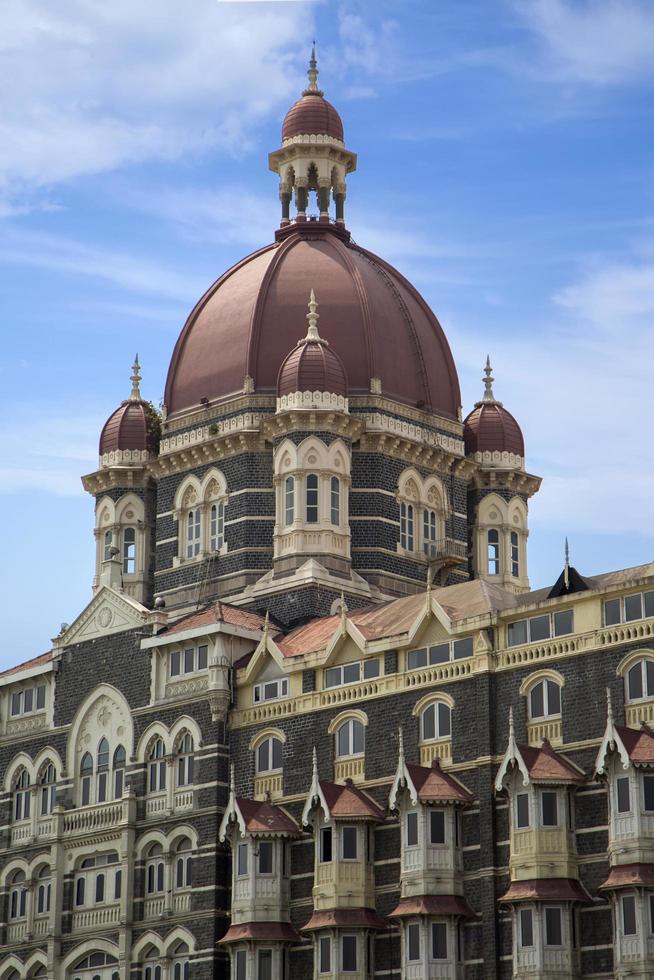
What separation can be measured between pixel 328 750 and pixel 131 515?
2112 centimetres

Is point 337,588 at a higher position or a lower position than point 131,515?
lower

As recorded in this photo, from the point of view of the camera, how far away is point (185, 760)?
2958 inches

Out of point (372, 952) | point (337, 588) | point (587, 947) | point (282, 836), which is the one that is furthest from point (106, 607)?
point (587, 947)

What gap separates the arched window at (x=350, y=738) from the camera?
7075 centimetres

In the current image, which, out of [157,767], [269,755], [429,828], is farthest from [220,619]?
[429,828]

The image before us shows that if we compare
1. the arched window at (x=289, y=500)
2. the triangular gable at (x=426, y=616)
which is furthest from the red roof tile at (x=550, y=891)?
the arched window at (x=289, y=500)

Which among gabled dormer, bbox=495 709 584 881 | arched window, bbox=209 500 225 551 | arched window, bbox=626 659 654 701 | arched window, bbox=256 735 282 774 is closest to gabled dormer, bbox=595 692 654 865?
arched window, bbox=626 659 654 701

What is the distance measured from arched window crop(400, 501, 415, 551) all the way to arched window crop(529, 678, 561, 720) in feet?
60.3

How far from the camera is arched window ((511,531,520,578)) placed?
88688 millimetres

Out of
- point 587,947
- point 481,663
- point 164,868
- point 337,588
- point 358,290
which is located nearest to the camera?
point 587,947

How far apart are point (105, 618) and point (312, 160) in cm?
2317

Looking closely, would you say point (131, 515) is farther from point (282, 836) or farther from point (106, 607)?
point (282, 836)

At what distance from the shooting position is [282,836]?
230 ft

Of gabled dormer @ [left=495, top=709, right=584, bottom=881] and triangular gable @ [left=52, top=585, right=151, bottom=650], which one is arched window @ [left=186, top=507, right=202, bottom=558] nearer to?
triangular gable @ [left=52, top=585, right=151, bottom=650]
